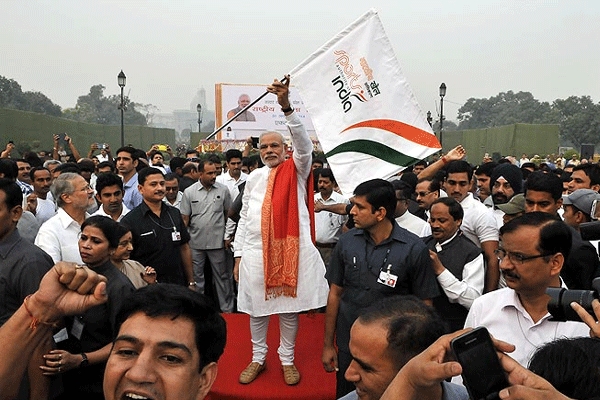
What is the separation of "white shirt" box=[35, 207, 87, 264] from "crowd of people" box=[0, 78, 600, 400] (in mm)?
12

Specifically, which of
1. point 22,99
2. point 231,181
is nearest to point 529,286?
point 231,181

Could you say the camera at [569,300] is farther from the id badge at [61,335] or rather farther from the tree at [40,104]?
the tree at [40,104]

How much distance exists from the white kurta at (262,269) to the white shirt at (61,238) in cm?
121

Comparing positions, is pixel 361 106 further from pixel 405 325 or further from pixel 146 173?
pixel 405 325

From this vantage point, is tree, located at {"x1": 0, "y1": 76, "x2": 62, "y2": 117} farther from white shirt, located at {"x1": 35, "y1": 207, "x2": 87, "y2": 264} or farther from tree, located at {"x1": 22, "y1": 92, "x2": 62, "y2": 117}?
white shirt, located at {"x1": 35, "y1": 207, "x2": 87, "y2": 264}

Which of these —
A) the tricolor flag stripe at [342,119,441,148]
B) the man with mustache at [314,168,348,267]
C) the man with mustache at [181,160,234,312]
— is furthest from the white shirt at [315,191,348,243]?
the tricolor flag stripe at [342,119,441,148]

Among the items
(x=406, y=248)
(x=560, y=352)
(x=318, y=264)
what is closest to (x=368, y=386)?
(x=560, y=352)

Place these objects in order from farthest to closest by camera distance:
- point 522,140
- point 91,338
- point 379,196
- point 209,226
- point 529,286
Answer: point 522,140 < point 209,226 < point 379,196 < point 91,338 < point 529,286

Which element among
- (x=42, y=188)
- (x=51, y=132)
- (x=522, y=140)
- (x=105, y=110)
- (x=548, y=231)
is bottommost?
(x=548, y=231)

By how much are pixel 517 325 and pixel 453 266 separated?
122cm

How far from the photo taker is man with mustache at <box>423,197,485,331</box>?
3256 millimetres

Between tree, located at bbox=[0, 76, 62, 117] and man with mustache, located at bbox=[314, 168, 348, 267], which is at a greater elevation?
tree, located at bbox=[0, 76, 62, 117]

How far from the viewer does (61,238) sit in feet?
12.5

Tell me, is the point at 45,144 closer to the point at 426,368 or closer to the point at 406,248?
the point at 406,248
